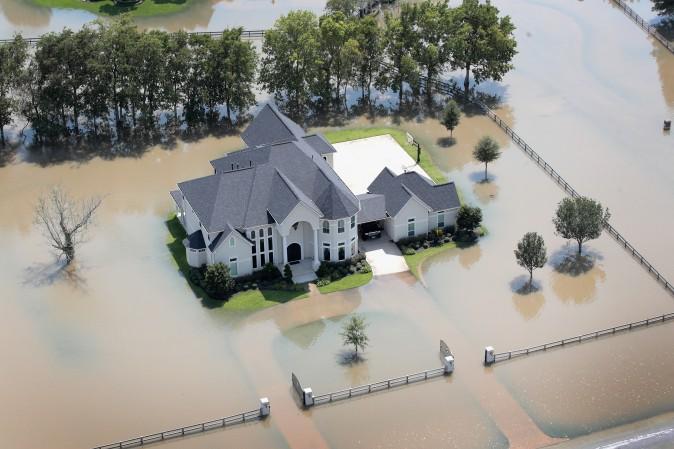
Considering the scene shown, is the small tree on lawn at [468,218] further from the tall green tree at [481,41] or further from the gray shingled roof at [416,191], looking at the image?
the tall green tree at [481,41]

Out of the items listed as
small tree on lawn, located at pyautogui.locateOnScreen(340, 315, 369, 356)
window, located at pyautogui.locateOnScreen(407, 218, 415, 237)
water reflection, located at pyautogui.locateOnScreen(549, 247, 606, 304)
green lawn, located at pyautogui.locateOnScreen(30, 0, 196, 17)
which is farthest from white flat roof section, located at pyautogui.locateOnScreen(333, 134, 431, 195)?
green lawn, located at pyautogui.locateOnScreen(30, 0, 196, 17)

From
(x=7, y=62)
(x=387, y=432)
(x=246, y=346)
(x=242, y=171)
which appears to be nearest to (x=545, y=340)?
(x=387, y=432)

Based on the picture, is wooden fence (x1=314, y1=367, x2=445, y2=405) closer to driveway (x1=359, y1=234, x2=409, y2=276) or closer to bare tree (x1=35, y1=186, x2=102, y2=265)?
driveway (x1=359, y1=234, x2=409, y2=276)

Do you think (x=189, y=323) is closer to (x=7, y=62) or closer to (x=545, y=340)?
(x=545, y=340)

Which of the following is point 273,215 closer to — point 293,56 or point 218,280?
point 218,280

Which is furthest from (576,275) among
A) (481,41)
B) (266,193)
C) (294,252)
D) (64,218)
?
(64,218)
